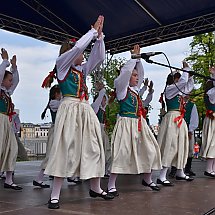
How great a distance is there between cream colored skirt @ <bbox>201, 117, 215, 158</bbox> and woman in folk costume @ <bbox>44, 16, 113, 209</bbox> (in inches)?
95.4

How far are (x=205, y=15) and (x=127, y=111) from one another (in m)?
3.58

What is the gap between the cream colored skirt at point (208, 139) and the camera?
5590mm

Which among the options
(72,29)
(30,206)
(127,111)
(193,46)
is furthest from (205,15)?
(193,46)

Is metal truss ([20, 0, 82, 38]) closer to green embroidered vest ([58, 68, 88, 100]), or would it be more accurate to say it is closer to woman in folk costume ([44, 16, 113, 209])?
woman in folk costume ([44, 16, 113, 209])

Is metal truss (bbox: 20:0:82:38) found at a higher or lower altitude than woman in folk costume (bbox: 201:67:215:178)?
higher

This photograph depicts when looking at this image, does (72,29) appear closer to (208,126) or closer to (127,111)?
(208,126)

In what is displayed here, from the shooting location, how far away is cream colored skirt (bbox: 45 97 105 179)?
132 inches

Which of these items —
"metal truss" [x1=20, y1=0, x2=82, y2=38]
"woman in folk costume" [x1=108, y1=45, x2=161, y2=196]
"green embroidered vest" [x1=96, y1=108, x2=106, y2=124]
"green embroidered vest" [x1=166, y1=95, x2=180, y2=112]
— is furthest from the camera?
"metal truss" [x1=20, y1=0, x2=82, y2=38]

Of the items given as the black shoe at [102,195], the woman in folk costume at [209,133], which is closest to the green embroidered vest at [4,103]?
the black shoe at [102,195]

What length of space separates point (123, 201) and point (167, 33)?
16.2ft

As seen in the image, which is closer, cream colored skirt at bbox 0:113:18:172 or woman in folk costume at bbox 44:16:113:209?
woman in folk costume at bbox 44:16:113:209

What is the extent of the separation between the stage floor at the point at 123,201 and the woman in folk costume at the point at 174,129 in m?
0.35

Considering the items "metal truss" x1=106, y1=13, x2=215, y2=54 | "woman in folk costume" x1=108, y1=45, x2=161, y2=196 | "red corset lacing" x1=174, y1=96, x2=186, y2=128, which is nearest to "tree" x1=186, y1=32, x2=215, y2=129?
"metal truss" x1=106, y1=13, x2=215, y2=54

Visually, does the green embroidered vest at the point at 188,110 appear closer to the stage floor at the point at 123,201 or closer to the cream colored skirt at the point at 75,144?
the stage floor at the point at 123,201
